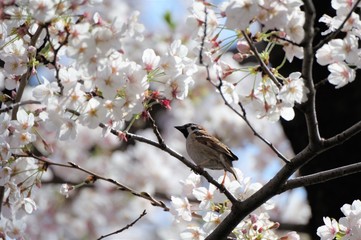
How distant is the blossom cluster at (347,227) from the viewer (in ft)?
7.97

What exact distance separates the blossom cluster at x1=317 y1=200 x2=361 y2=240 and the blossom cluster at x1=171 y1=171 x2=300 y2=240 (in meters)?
0.11

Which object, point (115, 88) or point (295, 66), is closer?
point (115, 88)

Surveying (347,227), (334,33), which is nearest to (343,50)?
(334,33)

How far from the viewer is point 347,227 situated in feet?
8.05

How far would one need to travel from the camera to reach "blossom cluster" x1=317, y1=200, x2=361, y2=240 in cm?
243

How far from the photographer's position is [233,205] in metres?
2.45

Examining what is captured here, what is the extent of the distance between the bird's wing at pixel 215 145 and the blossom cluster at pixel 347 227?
0.60 meters

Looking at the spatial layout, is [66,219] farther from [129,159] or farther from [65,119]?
[65,119]

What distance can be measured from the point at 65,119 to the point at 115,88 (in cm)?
22

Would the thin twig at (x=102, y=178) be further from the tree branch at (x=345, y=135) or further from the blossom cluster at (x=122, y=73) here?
the tree branch at (x=345, y=135)

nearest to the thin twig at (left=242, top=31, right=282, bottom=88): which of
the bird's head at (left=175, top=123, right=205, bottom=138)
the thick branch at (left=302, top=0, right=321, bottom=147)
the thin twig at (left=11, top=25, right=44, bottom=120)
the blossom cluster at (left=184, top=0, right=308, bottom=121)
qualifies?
the blossom cluster at (left=184, top=0, right=308, bottom=121)

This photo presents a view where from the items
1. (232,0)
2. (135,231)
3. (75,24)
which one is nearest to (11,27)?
(75,24)

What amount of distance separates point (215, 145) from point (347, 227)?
2.62 ft

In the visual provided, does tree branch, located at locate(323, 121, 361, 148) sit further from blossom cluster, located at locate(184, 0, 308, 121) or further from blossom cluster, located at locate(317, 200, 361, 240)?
blossom cluster, located at locate(317, 200, 361, 240)
